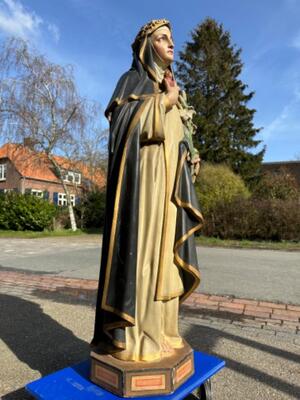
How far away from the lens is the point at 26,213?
984 inches

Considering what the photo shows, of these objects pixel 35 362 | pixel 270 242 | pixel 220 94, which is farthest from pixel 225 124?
pixel 35 362

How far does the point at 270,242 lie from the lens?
16.3 metres

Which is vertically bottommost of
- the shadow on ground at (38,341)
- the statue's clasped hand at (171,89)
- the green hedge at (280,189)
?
the shadow on ground at (38,341)

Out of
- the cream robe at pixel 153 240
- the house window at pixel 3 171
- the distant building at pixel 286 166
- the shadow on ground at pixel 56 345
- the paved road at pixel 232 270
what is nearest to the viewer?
the cream robe at pixel 153 240

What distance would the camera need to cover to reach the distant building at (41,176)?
23609mm

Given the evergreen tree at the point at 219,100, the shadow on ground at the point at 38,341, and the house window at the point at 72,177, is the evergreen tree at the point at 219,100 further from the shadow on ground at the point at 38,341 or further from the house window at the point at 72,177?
the shadow on ground at the point at 38,341

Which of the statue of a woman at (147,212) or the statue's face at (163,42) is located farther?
the statue's face at (163,42)

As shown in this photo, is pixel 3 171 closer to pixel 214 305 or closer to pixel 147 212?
pixel 214 305

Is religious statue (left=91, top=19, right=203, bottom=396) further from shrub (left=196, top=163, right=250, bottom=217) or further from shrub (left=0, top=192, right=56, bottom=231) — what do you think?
shrub (left=0, top=192, right=56, bottom=231)

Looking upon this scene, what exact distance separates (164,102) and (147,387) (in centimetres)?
187

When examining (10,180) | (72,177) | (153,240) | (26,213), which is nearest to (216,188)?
(26,213)

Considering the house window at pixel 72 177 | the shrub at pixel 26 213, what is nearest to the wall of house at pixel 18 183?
the house window at pixel 72 177

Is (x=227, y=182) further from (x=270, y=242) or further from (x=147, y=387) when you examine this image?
(x=147, y=387)

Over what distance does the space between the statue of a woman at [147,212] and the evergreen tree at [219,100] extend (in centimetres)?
2430
